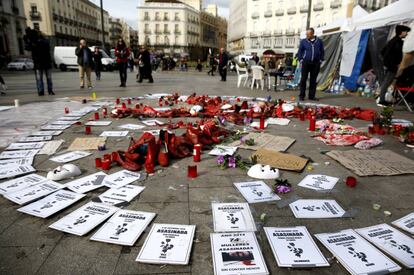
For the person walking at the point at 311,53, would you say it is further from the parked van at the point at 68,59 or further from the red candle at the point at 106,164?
the parked van at the point at 68,59

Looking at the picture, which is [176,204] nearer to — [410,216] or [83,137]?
[410,216]

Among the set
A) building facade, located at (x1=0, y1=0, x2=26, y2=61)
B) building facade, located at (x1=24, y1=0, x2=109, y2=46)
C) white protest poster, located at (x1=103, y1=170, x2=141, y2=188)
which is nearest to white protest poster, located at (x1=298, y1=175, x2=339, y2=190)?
white protest poster, located at (x1=103, y1=170, x2=141, y2=188)

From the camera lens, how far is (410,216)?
2.59 metres

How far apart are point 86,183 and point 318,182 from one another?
2519 mm

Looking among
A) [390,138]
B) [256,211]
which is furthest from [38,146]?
[390,138]

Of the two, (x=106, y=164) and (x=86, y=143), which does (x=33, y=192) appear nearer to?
(x=106, y=164)

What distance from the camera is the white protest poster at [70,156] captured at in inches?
151

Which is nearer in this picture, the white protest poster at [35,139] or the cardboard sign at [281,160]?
the cardboard sign at [281,160]

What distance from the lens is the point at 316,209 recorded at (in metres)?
2.69

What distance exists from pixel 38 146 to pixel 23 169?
3.34 feet

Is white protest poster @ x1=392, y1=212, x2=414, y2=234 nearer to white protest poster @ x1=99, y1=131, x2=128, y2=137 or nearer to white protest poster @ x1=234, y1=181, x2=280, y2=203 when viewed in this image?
white protest poster @ x1=234, y1=181, x2=280, y2=203

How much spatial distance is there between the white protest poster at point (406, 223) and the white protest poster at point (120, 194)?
2347 mm

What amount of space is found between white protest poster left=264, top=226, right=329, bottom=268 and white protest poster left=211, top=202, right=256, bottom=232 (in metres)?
0.18

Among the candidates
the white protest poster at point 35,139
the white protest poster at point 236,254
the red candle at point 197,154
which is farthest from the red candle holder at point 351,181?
the white protest poster at point 35,139
